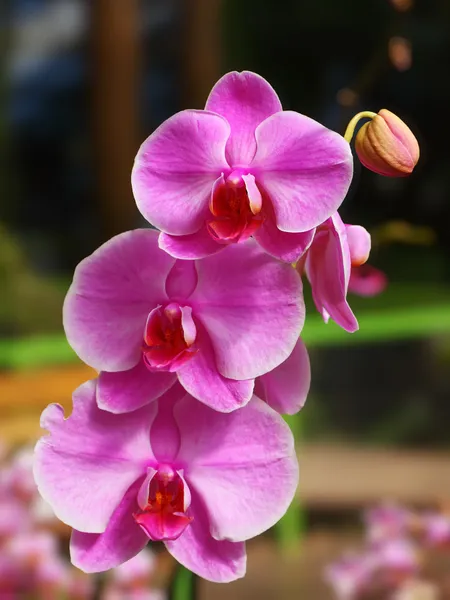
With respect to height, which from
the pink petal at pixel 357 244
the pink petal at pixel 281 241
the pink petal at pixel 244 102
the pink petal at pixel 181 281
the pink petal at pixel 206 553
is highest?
the pink petal at pixel 244 102

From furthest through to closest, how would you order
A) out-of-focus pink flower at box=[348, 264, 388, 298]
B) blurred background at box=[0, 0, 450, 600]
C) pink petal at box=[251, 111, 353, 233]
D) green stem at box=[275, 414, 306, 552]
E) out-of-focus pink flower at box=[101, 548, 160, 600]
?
blurred background at box=[0, 0, 450, 600] → green stem at box=[275, 414, 306, 552] → out-of-focus pink flower at box=[101, 548, 160, 600] → out-of-focus pink flower at box=[348, 264, 388, 298] → pink petal at box=[251, 111, 353, 233]

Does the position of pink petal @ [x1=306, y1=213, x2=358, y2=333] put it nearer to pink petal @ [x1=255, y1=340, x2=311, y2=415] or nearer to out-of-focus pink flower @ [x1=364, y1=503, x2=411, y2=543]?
pink petal @ [x1=255, y1=340, x2=311, y2=415]

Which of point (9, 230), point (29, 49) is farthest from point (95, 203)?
point (29, 49)

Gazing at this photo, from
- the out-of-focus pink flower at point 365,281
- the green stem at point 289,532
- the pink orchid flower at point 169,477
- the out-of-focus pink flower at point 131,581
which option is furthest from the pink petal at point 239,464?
the green stem at point 289,532

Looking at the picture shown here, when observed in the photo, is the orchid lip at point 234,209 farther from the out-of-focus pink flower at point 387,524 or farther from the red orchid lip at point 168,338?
the out-of-focus pink flower at point 387,524

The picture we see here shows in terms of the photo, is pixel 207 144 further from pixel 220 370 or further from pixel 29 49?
pixel 29 49

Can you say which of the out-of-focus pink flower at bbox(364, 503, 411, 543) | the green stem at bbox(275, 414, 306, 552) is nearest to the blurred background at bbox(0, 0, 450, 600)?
the green stem at bbox(275, 414, 306, 552)

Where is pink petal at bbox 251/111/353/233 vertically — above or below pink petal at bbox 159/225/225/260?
above

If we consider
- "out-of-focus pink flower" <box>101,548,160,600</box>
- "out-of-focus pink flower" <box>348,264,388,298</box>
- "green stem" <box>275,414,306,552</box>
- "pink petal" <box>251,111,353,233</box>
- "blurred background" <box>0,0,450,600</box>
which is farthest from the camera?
"blurred background" <box>0,0,450,600</box>

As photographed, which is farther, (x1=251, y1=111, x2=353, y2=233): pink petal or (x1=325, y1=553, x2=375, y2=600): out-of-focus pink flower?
(x1=325, y1=553, x2=375, y2=600): out-of-focus pink flower
